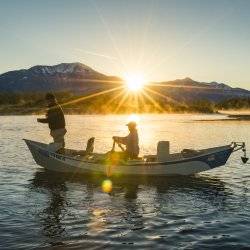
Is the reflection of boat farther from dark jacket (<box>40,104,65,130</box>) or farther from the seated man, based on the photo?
dark jacket (<box>40,104,65,130</box>)

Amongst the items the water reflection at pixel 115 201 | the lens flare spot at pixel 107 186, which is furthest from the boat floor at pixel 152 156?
the lens flare spot at pixel 107 186

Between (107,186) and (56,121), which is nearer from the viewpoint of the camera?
(107,186)

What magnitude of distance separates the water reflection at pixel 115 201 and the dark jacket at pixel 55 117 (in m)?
2.78

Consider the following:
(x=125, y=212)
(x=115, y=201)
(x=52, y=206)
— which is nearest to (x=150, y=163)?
(x=115, y=201)

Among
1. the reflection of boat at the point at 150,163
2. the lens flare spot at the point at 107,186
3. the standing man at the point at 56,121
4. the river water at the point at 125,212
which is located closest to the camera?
the river water at the point at 125,212

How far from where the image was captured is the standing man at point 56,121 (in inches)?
968

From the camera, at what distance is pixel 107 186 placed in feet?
72.5

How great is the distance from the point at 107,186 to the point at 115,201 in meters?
3.63

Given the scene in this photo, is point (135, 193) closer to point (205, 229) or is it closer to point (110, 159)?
point (110, 159)

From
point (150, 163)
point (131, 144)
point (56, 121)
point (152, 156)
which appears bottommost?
point (150, 163)

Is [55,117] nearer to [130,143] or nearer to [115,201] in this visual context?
[130,143]

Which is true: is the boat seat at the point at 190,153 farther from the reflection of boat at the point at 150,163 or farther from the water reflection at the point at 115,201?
the water reflection at the point at 115,201

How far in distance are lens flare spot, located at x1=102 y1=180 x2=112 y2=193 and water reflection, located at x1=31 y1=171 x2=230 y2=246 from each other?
199 millimetres

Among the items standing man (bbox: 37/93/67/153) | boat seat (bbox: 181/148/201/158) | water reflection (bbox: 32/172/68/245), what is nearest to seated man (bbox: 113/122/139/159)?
boat seat (bbox: 181/148/201/158)
